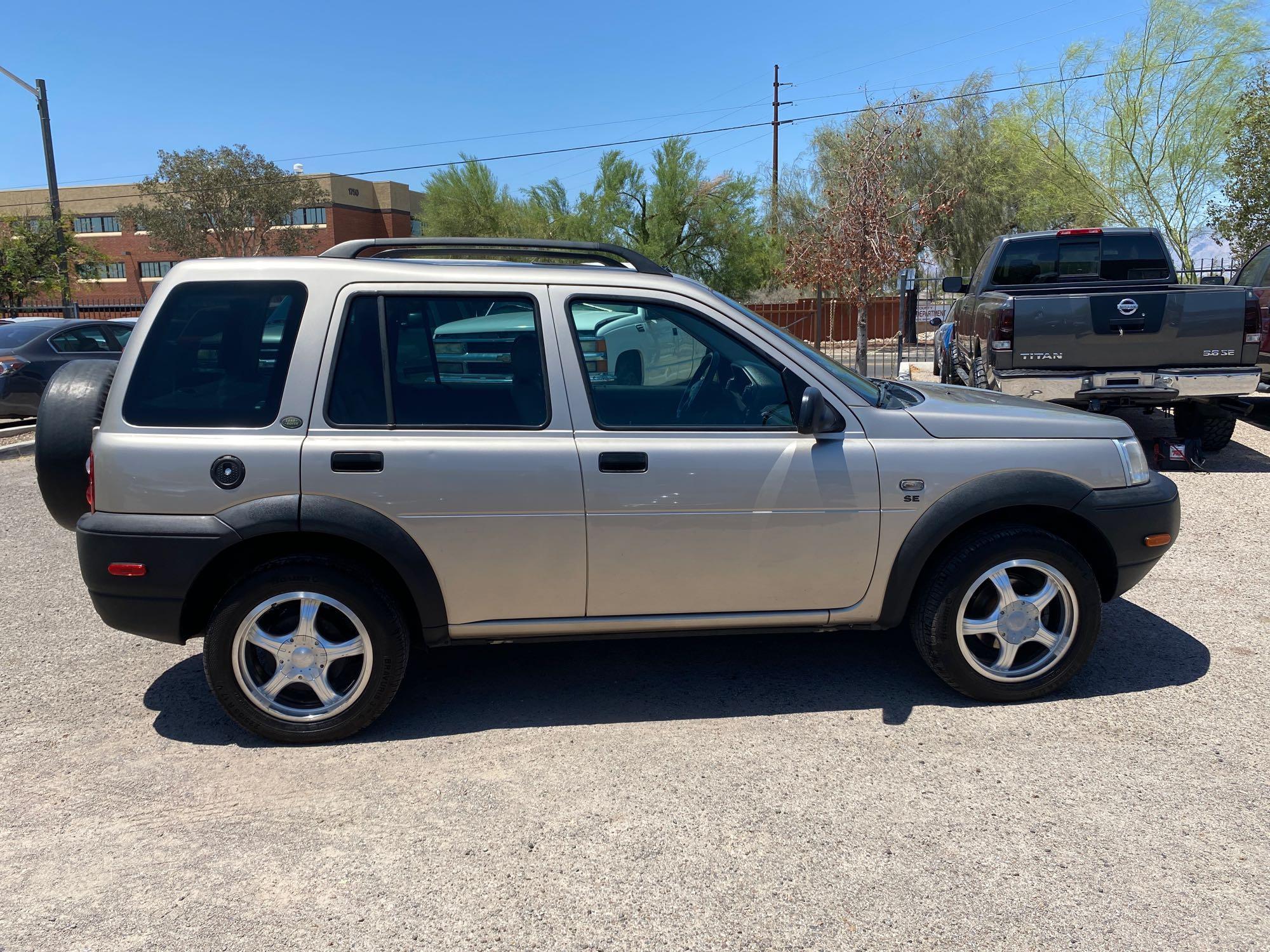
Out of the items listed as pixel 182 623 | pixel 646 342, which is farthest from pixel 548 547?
pixel 182 623

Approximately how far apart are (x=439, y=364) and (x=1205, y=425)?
812 centimetres

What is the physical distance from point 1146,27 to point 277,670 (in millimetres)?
28010

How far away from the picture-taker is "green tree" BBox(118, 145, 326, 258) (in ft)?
136

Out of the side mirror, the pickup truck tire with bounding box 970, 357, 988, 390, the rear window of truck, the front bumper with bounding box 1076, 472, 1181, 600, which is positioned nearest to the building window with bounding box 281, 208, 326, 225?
the rear window of truck

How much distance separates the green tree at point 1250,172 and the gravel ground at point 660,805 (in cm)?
1983

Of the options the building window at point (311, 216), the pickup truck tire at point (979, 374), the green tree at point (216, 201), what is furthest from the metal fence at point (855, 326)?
the building window at point (311, 216)

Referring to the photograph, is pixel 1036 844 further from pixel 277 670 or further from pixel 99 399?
pixel 99 399

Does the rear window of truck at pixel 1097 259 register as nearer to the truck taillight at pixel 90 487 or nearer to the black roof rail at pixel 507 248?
the black roof rail at pixel 507 248

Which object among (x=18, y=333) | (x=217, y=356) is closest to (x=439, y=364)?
(x=217, y=356)

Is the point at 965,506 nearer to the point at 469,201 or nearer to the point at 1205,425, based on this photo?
the point at 1205,425

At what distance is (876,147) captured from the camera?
16.2 metres

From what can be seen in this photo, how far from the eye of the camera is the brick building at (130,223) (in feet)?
182

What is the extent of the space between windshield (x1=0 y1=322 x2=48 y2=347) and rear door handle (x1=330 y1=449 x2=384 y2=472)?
35.8 ft

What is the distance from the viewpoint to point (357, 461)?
3.61m
